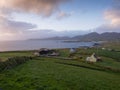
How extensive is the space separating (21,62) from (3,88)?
25333mm

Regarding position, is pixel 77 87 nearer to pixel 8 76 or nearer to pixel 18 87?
pixel 18 87

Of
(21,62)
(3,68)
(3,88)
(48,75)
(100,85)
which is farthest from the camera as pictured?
(21,62)

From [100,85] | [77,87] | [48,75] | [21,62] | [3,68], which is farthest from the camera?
[21,62]

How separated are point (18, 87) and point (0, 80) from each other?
5.59 metres

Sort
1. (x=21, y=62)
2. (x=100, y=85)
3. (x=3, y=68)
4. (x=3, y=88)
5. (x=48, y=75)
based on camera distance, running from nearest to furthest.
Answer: (x=3, y=88) → (x=100, y=85) → (x=48, y=75) → (x=3, y=68) → (x=21, y=62)

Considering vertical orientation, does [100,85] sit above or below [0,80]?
below

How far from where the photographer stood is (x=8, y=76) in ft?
128

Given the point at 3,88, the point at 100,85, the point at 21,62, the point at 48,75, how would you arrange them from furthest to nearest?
the point at 21,62 → the point at 48,75 → the point at 100,85 → the point at 3,88

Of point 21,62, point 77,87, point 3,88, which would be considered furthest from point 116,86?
point 21,62

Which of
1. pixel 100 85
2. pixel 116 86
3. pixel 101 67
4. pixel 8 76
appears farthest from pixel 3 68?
pixel 101 67

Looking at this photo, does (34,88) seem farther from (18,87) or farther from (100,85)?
(100,85)

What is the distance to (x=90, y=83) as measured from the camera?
3759 cm

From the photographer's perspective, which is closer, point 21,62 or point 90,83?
point 90,83

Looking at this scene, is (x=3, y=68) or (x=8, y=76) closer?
(x=8, y=76)
